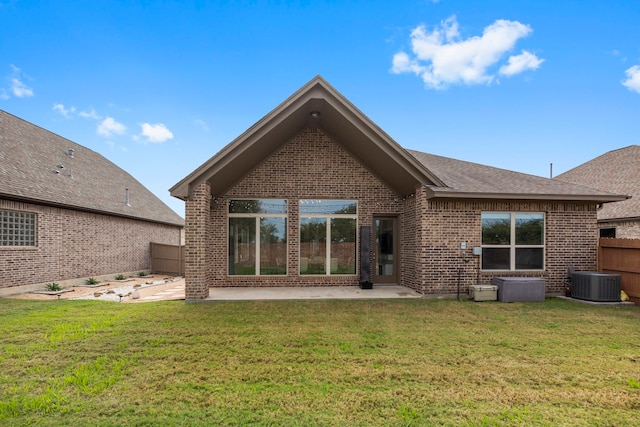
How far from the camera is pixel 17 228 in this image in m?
10.8

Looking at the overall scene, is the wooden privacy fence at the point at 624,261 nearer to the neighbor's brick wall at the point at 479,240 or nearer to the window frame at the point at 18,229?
the neighbor's brick wall at the point at 479,240

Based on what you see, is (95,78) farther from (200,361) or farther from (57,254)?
(200,361)

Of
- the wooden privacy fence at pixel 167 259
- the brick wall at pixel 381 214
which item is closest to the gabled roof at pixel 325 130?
the brick wall at pixel 381 214

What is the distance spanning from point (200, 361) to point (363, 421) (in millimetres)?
2585

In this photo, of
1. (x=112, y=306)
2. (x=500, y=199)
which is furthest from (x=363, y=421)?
(x=500, y=199)

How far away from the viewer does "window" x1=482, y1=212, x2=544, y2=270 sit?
33.1 feet

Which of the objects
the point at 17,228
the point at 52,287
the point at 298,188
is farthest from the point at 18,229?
the point at 298,188

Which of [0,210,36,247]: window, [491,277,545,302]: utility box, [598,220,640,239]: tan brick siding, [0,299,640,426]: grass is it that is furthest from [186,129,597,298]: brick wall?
[0,210,36,247]: window

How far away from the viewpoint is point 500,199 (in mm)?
9844

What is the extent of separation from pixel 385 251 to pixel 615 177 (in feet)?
45.9

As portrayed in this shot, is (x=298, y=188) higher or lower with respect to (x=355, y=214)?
higher

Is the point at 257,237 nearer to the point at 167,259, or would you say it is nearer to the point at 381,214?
the point at 381,214

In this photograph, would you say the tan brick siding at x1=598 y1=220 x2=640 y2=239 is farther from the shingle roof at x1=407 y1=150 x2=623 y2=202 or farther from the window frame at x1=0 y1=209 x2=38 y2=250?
the window frame at x1=0 y1=209 x2=38 y2=250

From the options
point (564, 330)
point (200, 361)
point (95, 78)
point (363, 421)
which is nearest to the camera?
point (363, 421)
